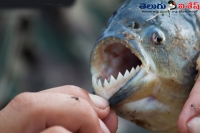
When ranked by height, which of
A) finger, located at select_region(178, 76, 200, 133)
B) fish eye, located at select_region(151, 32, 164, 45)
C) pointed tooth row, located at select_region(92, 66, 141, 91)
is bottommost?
finger, located at select_region(178, 76, 200, 133)

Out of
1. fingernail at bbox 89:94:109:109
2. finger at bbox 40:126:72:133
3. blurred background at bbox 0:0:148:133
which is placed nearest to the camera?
finger at bbox 40:126:72:133

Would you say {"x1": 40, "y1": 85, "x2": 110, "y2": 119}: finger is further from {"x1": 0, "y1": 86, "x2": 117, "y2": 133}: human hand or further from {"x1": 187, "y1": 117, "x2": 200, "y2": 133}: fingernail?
{"x1": 187, "y1": 117, "x2": 200, "y2": 133}: fingernail

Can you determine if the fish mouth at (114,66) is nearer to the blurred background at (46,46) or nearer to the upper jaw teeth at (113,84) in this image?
the upper jaw teeth at (113,84)

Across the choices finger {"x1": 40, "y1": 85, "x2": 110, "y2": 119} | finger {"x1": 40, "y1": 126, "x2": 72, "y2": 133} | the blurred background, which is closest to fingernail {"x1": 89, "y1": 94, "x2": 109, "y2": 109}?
finger {"x1": 40, "y1": 85, "x2": 110, "y2": 119}

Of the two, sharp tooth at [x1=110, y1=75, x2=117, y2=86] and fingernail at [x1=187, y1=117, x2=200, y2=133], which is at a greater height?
sharp tooth at [x1=110, y1=75, x2=117, y2=86]

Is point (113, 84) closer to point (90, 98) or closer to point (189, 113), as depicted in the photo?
point (90, 98)

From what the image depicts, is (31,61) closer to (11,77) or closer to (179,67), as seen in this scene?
(11,77)

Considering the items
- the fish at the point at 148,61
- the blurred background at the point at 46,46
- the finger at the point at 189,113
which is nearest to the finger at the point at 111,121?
the fish at the point at 148,61
